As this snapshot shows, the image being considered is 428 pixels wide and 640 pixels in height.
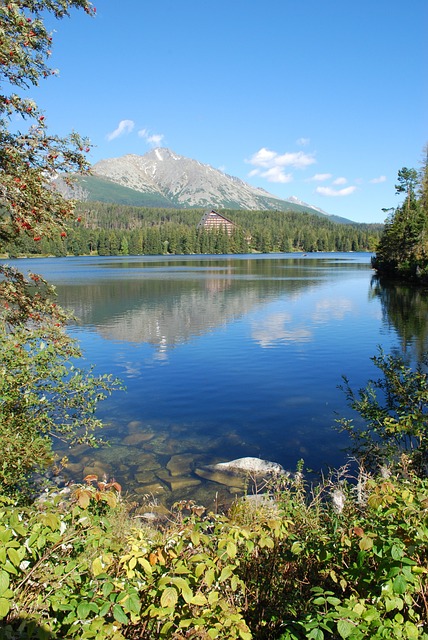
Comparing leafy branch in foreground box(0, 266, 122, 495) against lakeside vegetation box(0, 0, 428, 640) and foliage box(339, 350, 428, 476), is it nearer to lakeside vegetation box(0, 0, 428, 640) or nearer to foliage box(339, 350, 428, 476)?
lakeside vegetation box(0, 0, 428, 640)

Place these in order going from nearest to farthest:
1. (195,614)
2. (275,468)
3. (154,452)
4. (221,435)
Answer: (195,614) → (275,468) → (154,452) → (221,435)

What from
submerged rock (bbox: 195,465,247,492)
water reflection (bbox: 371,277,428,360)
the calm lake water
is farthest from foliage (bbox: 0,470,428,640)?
water reflection (bbox: 371,277,428,360)

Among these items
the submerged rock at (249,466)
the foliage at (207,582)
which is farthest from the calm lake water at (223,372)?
the foliage at (207,582)

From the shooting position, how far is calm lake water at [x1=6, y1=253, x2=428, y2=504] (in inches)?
607

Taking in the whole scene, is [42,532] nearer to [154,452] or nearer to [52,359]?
[52,359]

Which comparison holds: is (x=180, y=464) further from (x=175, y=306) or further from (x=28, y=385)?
(x=175, y=306)

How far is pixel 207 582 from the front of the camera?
3619mm

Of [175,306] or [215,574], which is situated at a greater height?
[215,574]

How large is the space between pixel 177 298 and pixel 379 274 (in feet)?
179

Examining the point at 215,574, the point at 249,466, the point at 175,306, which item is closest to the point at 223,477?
the point at 249,466

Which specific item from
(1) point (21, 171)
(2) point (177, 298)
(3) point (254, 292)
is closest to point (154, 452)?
(1) point (21, 171)

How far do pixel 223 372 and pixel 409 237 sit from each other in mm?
55976

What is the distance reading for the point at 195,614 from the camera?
3.76 metres

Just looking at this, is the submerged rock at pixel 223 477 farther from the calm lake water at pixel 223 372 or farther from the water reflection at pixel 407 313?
the water reflection at pixel 407 313
